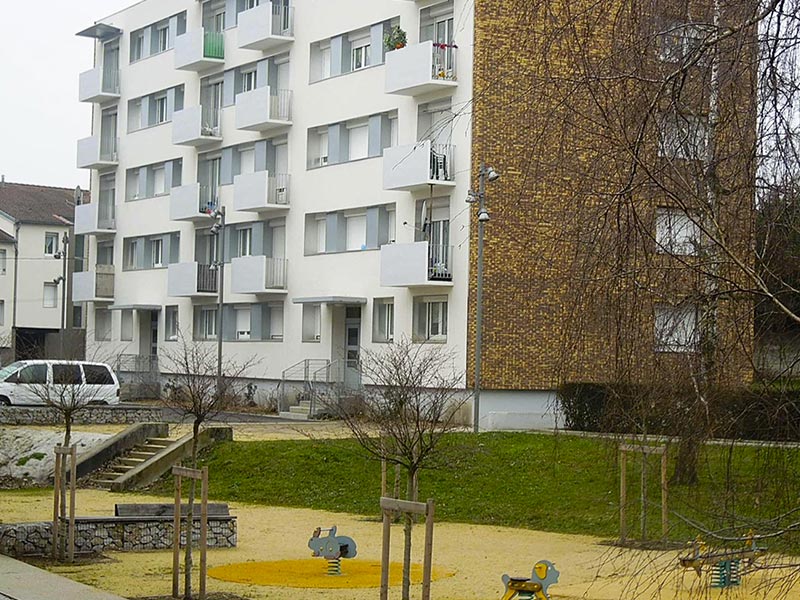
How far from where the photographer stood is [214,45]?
52.3m

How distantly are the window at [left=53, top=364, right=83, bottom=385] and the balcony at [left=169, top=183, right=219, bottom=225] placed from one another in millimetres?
→ 13219

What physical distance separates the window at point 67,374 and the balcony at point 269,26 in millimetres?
14749

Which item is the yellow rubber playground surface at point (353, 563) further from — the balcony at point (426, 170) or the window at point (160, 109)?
the window at point (160, 109)

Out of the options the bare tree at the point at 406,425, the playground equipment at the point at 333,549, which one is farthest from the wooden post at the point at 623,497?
the playground equipment at the point at 333,549

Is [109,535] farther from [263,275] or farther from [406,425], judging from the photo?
[263,275]

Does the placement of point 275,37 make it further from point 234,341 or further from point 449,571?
point 449,571

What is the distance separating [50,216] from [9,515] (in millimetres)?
62603

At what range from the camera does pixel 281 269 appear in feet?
156

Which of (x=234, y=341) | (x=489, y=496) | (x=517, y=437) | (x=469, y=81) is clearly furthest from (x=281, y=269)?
(x=489, y=496)

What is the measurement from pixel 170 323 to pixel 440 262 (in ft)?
57.4

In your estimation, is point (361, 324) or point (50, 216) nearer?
point (361, 324)

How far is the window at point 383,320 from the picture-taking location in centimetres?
4294

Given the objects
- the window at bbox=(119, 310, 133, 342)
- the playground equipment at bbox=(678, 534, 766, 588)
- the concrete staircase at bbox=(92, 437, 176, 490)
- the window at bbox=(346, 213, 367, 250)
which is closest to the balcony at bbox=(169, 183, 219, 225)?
the window at bbox=(119, 310, 133, 342)

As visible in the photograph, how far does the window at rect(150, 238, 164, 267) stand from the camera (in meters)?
56.1
